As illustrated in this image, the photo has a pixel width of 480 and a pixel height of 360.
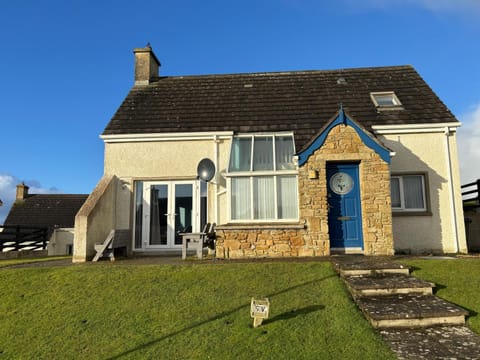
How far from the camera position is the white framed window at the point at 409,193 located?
37.2ft

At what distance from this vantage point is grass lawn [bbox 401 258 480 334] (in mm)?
5645

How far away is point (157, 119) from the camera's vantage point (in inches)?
512

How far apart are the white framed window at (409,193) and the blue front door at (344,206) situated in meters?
2.16

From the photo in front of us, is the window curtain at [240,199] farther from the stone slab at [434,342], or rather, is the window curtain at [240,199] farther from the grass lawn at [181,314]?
the stone slab at [434,342]

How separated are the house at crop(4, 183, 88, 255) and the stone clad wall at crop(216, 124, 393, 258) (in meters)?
21.3

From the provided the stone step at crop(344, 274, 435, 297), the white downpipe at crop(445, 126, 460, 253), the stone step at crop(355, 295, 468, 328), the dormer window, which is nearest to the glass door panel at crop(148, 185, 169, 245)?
the stone step at crop(344, 274, 435, 297)

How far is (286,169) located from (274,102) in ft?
13.3

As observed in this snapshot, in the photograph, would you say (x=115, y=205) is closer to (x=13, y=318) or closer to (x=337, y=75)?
(x=13, y=318)

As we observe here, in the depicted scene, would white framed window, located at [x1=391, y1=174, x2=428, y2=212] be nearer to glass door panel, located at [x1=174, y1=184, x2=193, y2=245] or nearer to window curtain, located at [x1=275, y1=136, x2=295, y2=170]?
window curtain, located at [x1=275, y1=136, x2=295, y2=170]

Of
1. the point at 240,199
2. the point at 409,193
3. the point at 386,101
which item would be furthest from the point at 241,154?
the point at 386,101

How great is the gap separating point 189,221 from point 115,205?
8.78 ft

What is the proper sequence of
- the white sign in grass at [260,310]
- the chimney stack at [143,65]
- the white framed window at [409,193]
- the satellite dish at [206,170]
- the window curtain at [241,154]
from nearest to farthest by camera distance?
1. the white sign in grass at [260,310]
2. the window curtain at [241,154]
3. the white framed window at [409,193]
4. the satellite dish at [206,170]
5. the chimney stack at [143,65]

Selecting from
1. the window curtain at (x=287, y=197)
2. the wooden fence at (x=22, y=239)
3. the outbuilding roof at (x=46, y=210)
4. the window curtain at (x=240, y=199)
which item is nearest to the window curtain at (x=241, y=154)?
the window curtain at (x=240, y=199)

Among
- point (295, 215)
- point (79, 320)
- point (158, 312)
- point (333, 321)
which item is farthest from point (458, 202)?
point (79, 320)
